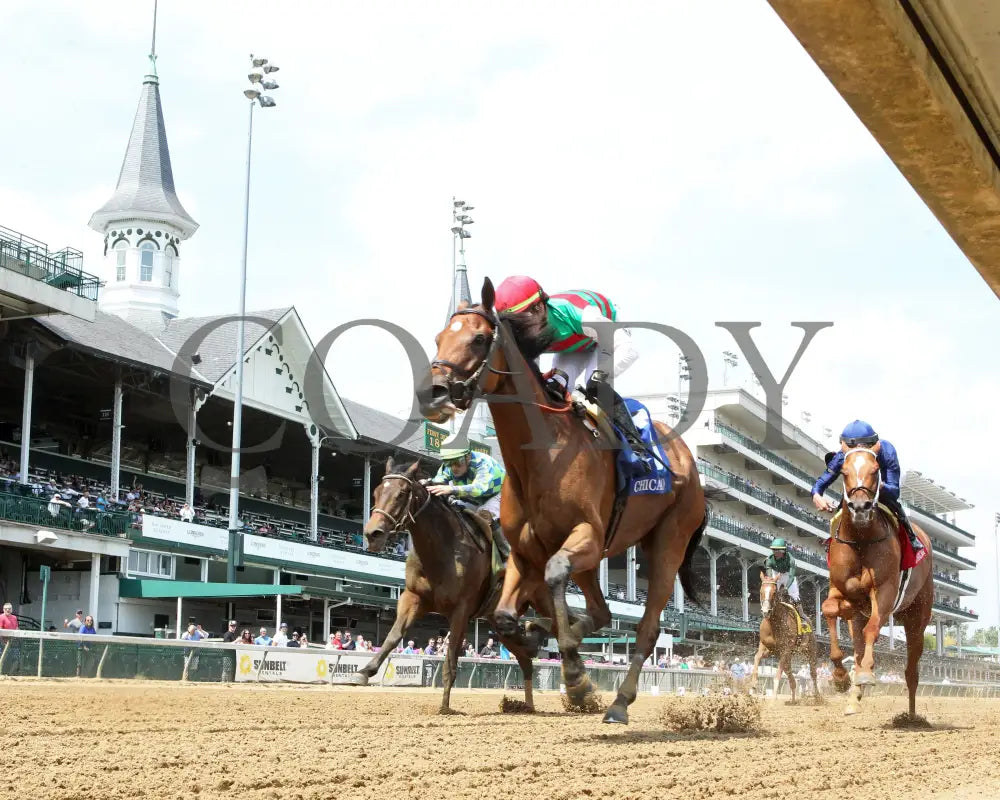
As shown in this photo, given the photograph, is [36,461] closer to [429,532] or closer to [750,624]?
[429,532]

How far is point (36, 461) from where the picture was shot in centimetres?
3294

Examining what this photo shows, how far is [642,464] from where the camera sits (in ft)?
25.4

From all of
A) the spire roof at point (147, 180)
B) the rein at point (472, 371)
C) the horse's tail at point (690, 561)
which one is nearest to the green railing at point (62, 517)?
the horse's tail at point (690, 561)

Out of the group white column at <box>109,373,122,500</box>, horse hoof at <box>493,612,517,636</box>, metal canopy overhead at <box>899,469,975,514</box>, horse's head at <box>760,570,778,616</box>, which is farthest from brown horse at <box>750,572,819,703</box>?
metal canopy overhead at <box>899,469,975,514</box>

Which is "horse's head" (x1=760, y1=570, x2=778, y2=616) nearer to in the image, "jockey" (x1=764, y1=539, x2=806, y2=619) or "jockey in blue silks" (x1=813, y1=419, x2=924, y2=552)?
"jockey" (x1=764, y1=539, x2=806, y2=619)

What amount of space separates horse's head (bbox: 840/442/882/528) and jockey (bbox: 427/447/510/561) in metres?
3.14

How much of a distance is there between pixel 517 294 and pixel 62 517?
797 inches

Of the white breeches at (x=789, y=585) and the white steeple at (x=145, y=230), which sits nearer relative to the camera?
the white breeches at (x=789, y=585)

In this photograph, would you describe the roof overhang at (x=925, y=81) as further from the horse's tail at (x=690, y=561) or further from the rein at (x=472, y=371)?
the horse's tail at (x=690, y=561)

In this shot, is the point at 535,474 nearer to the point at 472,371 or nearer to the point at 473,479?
the point at 472,371

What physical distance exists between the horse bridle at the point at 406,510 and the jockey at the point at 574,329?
8.97 ft

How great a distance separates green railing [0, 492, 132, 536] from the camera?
24.1 metres

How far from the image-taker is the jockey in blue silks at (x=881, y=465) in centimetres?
960

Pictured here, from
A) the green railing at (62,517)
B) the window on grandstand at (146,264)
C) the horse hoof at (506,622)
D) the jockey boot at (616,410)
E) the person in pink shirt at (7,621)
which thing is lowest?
the person in pink shirt at (7,621)
